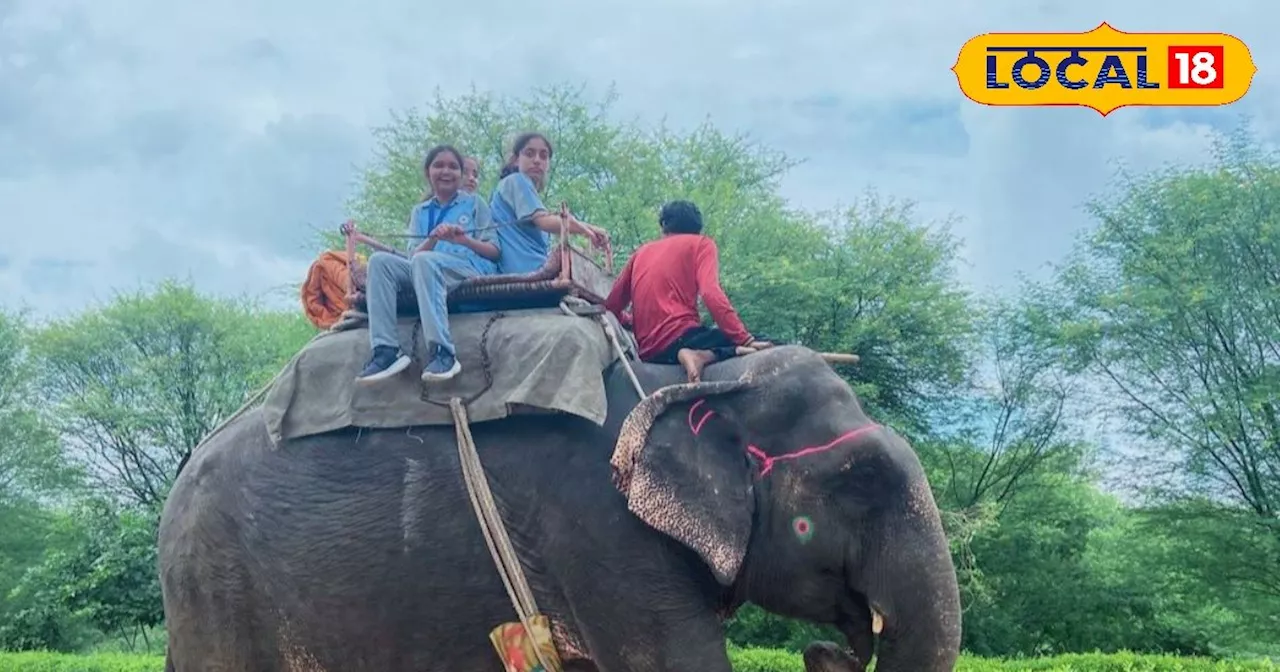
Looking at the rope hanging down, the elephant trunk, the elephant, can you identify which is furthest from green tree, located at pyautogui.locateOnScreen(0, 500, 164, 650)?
the elephant trunk

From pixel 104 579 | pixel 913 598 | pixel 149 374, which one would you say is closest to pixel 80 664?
pixel 104 579

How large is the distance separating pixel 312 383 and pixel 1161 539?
20.6 metres

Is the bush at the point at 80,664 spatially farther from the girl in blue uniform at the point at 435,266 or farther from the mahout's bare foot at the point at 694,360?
the mahout's bare foot at the point at 694,360

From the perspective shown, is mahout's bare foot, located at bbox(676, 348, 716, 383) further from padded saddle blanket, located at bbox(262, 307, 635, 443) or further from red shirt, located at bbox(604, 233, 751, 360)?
padded saddle blanket, located at bbox(262, 307, 635, 443)

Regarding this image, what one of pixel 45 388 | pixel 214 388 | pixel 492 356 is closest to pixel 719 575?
Result: pixel 492 356

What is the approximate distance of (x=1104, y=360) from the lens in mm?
20797

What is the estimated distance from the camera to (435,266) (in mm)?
4426

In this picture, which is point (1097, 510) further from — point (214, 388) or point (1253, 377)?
point (214, 388)

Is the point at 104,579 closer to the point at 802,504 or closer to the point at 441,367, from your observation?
the point at 441,367

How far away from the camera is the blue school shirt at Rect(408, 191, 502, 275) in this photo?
4.80 metres

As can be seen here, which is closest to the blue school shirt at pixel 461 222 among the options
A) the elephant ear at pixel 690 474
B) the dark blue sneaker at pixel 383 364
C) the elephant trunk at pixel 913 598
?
the dark blue sneaker at pixel 383 364

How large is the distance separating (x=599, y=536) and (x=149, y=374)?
2623cm

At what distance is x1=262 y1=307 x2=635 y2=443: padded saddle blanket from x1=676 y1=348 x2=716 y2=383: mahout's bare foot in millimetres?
280

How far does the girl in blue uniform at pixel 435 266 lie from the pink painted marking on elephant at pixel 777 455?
962 millimetres
